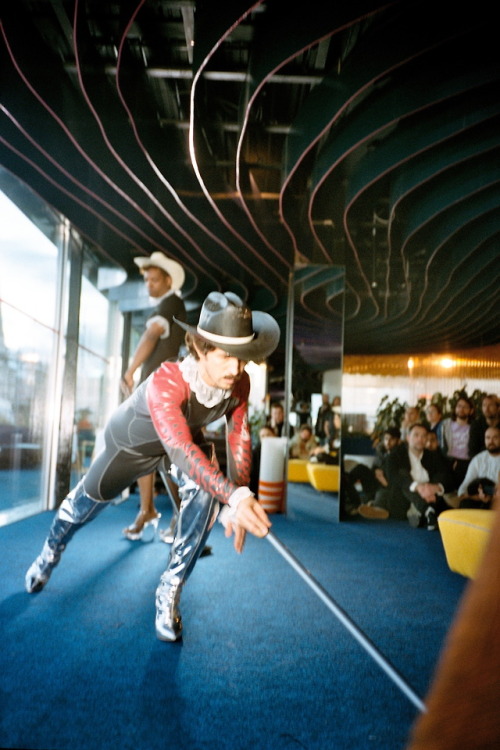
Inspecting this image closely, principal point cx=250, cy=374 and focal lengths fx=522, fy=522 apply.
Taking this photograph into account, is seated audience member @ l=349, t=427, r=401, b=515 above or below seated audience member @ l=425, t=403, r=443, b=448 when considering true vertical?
below

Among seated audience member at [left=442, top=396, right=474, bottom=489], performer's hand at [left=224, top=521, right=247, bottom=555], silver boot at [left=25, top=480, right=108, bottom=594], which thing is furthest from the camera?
seated audience member at [left=442, top=396, right=474, bottom=489]

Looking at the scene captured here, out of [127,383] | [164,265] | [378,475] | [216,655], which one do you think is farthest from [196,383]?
[378,475]

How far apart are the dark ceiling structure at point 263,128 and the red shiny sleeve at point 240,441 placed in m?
1.90

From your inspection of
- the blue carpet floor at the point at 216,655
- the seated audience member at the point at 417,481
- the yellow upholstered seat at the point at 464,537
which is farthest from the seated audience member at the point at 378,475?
the yellow upholstered seat at the point at 464,537

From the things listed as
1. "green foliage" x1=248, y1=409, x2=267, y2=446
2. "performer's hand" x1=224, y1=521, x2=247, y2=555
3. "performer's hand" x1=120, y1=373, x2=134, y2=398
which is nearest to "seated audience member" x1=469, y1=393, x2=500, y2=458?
"performer's hand" x1=120, y1=373, x2=134, y2=398

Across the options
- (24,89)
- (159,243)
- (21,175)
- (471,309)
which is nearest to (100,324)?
(159,243)

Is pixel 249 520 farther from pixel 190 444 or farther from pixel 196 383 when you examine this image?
pixel 196 383

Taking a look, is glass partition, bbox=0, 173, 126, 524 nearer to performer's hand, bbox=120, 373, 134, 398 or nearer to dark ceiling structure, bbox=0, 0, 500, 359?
dark ceiling structure, bbox=0, 0, 500, 359

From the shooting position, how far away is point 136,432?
2338 mm

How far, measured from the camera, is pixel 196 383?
2.13m

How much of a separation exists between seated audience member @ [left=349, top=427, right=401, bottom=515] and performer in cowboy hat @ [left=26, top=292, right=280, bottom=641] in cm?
360

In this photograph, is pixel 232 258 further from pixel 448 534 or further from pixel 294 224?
pixel 448 534

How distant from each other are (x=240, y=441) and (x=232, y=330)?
0.54 metres

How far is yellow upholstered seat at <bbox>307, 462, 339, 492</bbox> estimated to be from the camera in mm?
7254
